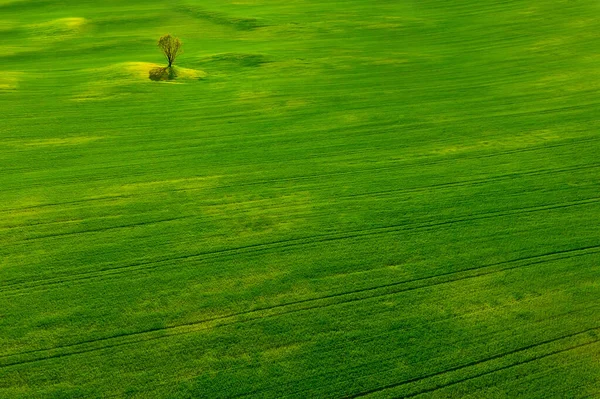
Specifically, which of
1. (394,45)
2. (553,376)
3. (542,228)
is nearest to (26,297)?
(553,376)

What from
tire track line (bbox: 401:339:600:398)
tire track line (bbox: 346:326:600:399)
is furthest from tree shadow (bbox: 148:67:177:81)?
tire track line (bbox: 401:339:600:398)

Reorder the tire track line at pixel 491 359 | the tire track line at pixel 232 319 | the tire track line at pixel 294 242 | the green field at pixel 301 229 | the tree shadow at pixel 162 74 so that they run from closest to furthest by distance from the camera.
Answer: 1. the tire track line at pixel 491 359
2. the green field at pixel 301 229
3. the tire track line at pixel 232 319
4. the tire track line at pixel 294 242
5. the tree shadow at pixel 162 74

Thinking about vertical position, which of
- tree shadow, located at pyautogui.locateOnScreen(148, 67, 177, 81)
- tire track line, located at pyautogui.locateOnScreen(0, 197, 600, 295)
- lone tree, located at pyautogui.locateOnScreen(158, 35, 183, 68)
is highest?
lone tree, located at pyautogui.locateOnScreen(158, 35, 183, 68)

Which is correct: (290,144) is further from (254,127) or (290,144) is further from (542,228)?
(542,228)

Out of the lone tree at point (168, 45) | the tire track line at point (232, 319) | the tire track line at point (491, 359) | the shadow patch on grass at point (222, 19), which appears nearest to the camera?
the tire track line at point (491, 359)

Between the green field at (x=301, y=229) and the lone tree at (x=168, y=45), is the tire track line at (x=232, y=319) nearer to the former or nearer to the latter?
the green field at (x=301, y=229)

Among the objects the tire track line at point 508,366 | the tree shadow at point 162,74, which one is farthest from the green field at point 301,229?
the tree shadow at point 162,74

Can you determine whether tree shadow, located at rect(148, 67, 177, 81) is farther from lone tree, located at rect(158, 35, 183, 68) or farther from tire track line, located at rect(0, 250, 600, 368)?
tire track line, located at rect(0, 250, 600, 368)
